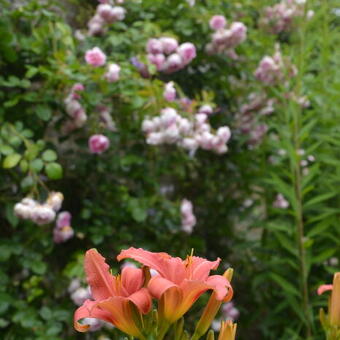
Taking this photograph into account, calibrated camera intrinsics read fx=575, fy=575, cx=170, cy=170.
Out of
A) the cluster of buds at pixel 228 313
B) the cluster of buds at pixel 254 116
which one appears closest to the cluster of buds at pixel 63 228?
the cluster of buds at pixel 228 313

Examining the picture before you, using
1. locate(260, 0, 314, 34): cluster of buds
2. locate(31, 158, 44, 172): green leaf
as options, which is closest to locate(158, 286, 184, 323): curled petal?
locate(31, 158, 44, 172): green leaf

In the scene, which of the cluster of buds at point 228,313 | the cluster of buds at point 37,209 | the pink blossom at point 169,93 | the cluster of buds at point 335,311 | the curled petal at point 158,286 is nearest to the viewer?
the curled petal at point 158,286

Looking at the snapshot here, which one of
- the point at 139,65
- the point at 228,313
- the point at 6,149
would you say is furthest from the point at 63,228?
the point at 228,313

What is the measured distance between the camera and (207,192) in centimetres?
297

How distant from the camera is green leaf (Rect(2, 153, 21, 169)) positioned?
1.69m

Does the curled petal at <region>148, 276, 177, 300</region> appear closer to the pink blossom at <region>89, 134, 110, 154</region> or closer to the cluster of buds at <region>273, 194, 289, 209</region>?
the pink blossom at <region>89, 134, 110, 154</region>

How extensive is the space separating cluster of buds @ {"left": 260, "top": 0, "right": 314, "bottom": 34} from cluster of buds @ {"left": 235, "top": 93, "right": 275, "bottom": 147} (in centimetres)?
44

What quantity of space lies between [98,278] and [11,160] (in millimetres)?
1173

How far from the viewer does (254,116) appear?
9.46 feet

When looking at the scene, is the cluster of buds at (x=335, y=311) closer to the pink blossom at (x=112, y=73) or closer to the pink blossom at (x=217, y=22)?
the pink blossom at (x=112, y=73)

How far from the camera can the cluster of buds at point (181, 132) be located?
6.36 ft

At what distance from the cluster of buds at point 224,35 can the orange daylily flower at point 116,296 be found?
195cm

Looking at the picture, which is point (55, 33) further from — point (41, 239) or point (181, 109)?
point (41, 239)

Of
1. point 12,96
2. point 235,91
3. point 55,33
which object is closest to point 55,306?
point 12,96
